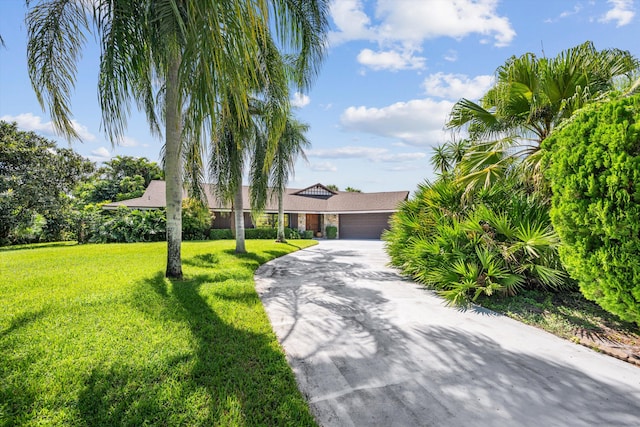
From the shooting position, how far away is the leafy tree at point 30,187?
557 inches

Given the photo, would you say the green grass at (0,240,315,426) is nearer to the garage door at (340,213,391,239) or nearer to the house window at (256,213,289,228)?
the house window at (256,213,289,228)

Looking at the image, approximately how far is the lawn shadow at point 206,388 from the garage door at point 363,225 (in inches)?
891

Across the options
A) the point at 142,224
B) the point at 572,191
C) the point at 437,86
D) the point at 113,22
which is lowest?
the point at 142,224

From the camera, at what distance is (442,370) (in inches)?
124

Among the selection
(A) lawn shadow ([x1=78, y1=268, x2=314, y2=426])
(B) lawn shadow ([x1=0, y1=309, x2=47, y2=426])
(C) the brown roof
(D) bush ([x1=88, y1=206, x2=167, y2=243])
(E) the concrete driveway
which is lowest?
(E) the concrete driveway

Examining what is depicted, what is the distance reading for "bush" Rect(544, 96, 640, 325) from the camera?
10.6ft

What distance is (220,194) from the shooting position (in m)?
10.5

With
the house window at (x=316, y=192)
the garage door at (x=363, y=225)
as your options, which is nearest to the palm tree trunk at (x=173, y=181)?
the garage door at (x=363, y=225)

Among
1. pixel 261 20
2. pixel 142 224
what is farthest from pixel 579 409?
pixel 142 224

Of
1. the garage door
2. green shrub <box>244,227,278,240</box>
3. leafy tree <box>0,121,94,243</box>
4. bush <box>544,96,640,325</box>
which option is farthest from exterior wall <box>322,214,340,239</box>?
bush <box>544,96,640,325</box>

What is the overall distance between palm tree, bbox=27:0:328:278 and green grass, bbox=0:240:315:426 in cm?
223

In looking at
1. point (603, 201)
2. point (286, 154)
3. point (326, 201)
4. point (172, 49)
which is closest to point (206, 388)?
point (172, 49)

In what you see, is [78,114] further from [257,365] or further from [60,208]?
[60,208]

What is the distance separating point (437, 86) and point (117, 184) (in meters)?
33.6
